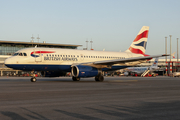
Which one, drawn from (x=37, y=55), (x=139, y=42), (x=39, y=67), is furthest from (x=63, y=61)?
(x=139, y=42)

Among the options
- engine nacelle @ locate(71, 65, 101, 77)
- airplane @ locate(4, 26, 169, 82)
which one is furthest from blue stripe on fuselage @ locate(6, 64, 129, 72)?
engine nacelle @ locate(71, 65, 101, 77)

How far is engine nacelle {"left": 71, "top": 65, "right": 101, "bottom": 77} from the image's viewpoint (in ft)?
97.2

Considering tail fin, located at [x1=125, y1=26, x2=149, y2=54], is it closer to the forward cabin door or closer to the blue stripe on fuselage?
the blue stripe on fuselage

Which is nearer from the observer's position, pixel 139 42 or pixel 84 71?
pixel 84 71

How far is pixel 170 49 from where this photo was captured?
9025 centimetres

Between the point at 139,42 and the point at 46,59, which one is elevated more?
the point at 139,42

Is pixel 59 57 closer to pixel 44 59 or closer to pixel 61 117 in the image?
pixel 44 59

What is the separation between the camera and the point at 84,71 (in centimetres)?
2994

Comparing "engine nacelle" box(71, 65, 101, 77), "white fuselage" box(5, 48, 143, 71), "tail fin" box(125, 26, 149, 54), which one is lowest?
"engine nacelle" box(71, 65, 101, 77)

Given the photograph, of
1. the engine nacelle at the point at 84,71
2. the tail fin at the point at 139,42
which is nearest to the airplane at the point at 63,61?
the engine nacelle at the point at 84,71

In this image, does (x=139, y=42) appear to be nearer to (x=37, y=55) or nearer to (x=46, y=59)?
(x=46, y=59)

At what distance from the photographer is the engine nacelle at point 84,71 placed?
A: 2962cm

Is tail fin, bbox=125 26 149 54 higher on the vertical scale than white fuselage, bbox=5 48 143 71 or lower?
higher

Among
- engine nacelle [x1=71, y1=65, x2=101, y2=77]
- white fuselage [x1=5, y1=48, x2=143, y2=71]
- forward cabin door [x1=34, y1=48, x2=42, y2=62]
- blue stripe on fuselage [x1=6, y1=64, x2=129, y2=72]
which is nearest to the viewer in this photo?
blue stripe on fuselage [x1=6, y1=64, x2=129, y2=72]
